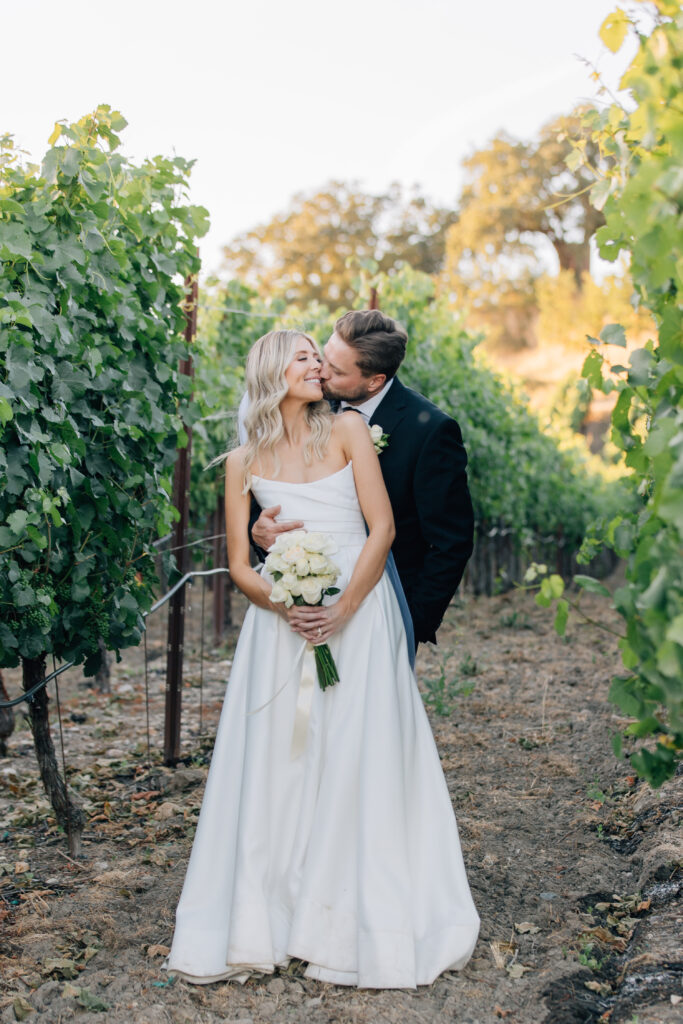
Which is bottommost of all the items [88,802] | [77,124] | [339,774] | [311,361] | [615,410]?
[88,802]

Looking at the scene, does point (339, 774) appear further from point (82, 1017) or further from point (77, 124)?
point (77, 124)

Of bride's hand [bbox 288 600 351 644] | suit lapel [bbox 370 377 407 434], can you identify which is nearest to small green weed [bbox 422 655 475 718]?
suit lapel [bbox 370 377 407 434]

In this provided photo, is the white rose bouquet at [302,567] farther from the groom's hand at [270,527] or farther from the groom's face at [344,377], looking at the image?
the groom's face at [344,377]

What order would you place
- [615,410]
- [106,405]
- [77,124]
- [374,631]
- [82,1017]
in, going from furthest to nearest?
[106,405], [77,124], [374,631], [82,1017], [615,410]

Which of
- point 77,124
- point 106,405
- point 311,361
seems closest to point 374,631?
point 311,361

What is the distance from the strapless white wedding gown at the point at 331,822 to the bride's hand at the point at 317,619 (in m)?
0.09

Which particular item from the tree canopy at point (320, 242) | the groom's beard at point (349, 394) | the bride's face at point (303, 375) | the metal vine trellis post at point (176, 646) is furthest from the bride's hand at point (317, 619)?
the tree canopy at point (320, 242)

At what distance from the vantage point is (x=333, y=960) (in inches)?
121

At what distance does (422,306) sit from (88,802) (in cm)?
793

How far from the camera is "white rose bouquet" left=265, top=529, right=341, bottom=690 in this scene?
3070 millimetres

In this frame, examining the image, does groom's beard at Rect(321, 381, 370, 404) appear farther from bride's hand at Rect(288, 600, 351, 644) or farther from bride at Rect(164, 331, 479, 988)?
bride's hand at Rect(288, 600, 351, 644)

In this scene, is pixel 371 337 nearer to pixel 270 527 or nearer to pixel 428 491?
pixel 428 491

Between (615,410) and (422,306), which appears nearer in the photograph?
(615,410)

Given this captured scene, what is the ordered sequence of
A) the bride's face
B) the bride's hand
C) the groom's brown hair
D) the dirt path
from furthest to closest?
1. the groom's brown hair
2. the bride's face
3. the bride's hand
4. the dirt path
